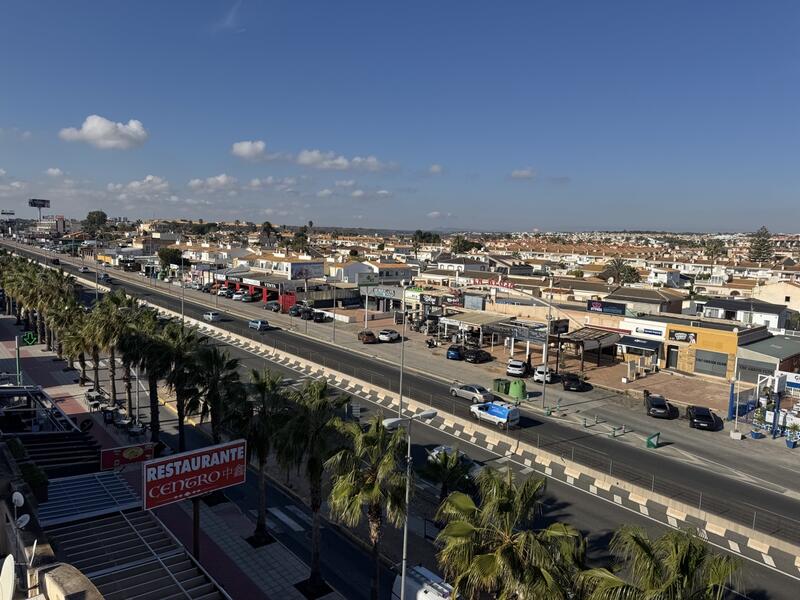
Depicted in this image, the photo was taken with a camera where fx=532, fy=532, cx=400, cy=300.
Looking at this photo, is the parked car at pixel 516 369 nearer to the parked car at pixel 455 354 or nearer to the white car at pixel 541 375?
the white car at pixel 541 375

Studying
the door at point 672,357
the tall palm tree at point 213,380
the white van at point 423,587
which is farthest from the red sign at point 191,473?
the door at point 672,357

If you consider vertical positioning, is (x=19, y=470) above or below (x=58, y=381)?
above

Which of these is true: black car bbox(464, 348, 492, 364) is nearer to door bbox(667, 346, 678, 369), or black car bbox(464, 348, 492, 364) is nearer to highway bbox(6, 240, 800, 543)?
highway bbox(6, 240, 800, 543)

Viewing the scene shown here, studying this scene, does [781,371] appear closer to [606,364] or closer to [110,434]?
[606,364]

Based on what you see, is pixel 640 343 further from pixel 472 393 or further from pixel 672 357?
pixel 472 393

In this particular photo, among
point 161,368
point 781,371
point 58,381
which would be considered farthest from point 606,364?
point 58,381
